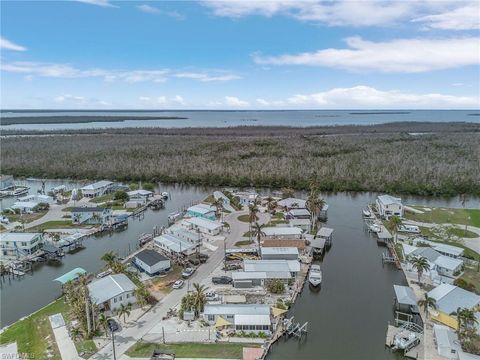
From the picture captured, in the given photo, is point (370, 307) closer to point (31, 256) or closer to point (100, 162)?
point (31, 256)

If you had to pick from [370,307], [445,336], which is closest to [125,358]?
[370,307]

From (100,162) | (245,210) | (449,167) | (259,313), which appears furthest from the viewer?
(100,162)

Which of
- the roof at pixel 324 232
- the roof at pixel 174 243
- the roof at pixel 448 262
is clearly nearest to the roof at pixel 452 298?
the roof at pixel 448 262

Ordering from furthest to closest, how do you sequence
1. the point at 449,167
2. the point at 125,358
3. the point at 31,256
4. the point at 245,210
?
the point at 449,167 < the point at 245,210 < the point at 31,256 < the point at 125,358

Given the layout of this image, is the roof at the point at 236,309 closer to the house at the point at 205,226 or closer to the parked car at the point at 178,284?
the parked car at the point at 178,284

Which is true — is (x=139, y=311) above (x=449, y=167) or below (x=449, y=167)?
below

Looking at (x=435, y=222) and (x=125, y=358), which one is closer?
(x=125, y=358)

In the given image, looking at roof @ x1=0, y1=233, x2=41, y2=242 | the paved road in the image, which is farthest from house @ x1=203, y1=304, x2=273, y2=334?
roof @ x1=0, y1=233, x2=41, y2=242
